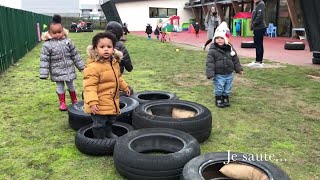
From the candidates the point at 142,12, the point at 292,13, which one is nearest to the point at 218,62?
the point at 292,13

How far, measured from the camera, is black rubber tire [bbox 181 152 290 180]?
262 cm

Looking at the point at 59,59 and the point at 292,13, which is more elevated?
the point at 292,13

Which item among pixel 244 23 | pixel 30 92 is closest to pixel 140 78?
pixel 30 92

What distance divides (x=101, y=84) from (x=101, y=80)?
0.15 feet

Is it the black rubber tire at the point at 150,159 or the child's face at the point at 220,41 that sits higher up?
the child's face at the point at 220,41

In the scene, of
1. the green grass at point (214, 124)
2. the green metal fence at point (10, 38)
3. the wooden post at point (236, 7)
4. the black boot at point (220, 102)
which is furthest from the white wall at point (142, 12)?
the black boot at point (220, 102)

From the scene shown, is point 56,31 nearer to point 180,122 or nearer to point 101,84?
point 101,84

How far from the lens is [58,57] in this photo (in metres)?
5.06

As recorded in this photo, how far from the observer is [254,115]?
16.5 feet

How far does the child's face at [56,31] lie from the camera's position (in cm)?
499

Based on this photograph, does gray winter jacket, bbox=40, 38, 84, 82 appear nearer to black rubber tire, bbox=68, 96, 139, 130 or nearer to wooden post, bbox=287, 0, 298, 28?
black rubber tire, bbox=68, 96, 139, 130

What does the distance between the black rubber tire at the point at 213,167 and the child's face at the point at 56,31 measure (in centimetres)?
313

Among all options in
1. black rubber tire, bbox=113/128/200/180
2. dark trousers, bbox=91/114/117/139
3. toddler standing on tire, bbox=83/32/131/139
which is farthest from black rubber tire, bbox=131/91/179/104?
black rubber tire, bbox=113/128/200/180

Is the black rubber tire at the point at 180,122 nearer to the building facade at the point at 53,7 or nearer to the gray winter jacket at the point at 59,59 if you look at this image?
the gray winter jacket at the point at 59,59
